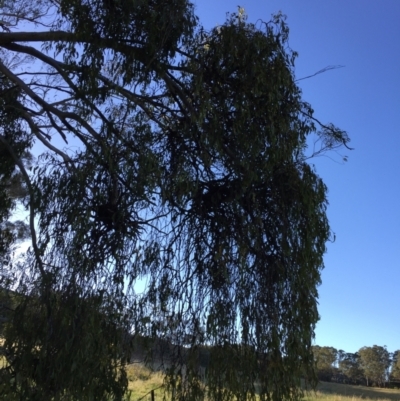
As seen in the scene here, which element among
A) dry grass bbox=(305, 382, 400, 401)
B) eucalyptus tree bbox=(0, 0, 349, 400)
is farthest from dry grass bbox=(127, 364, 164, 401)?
dry grass bbox=(305, 382, 400, 401)

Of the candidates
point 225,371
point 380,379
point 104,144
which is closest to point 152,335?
point 225,371

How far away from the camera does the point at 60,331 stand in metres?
3.96

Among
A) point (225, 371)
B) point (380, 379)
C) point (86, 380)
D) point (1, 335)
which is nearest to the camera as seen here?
point (86, 380)

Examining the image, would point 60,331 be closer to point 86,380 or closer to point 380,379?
point 86,380

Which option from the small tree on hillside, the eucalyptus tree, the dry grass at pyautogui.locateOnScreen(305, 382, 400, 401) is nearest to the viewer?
the eucalyptus tree

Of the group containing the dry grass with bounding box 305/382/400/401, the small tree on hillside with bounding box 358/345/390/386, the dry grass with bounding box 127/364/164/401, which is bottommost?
the dry grass with bounding box 127/364/164/401

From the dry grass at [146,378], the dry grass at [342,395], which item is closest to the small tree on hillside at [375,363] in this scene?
the dry grass at [342,395]

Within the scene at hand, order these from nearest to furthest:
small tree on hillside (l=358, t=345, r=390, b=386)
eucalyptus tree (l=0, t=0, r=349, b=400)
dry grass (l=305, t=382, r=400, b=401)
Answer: eucalyptus tree (l=0, t=0, r=349, b=400) → dry grass (l=305, t=382, r=400, b=401) → small tree on hillside (l=358, t=345, r=390, b=386)

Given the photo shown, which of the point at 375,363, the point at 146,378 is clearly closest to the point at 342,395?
the point at 146,378

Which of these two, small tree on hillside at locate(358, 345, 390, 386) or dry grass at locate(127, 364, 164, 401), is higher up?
small tree on hillside at locate(358, 345, 390, 386)

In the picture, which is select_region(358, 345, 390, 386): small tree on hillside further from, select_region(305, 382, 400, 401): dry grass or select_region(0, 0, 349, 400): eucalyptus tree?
select_region(0, 0, 349, 400): eucalyptus tree

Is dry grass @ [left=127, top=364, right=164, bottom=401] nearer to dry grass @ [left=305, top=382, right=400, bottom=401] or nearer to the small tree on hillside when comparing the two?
dry grass @ [left=305, top=382, right=400, bottom=401]

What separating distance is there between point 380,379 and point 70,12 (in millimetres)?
24219

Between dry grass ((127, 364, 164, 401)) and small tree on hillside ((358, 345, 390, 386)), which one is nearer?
dry grass ((127, 364, 164, 401))
